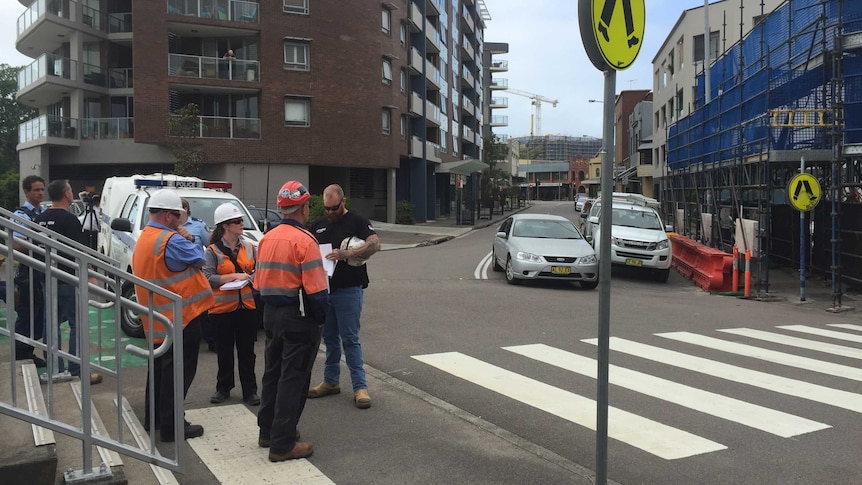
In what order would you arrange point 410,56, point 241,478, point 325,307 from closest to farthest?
point 241,478 < point 325,307 < point 410,56

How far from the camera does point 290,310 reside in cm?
455

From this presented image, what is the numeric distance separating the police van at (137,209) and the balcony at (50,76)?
2566 centimetres

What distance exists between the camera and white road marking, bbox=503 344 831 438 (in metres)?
5.50

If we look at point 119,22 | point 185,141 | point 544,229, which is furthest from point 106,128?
point 544,229

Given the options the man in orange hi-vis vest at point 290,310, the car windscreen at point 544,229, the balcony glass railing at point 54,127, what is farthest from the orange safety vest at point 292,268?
the balcony glass railing at point 54,127

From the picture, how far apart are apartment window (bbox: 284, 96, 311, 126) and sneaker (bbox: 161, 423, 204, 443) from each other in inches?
1130

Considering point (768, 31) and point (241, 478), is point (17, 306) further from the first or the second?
point (768, 31)

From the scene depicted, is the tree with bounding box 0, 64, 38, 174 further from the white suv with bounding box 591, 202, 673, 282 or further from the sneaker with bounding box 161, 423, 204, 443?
the sneaker with bounding box 161, 423, 204, 443

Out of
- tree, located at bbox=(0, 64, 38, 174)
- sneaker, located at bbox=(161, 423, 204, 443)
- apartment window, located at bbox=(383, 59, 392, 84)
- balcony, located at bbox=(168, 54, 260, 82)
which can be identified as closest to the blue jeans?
sneaker, located at bbox=(161, 423, 204, 443)

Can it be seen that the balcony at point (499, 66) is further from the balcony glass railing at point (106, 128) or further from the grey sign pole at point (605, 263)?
the grey sign pole at point (605, 263)

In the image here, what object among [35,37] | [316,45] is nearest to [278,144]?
[316,45]

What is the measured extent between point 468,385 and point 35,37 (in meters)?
Answer: 37.7

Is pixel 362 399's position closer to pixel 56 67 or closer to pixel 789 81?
pixel 789 81

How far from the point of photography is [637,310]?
37.8 feet
